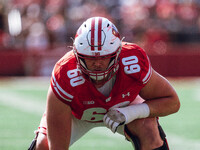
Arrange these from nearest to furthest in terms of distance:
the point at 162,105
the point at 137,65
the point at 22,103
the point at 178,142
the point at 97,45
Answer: the point at 97,45 → the point at 137,65 → the point at 162,105 → the point at 178,142 → the point at 22,103

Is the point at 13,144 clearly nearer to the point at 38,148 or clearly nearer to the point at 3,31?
the point at 38,148

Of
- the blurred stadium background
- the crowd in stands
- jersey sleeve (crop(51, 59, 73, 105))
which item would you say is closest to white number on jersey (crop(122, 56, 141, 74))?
jersey sleeve (crop(51, 59, 73, 105))

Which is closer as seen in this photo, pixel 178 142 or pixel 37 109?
pixel 178 142

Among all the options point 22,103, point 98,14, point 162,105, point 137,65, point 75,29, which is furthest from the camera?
point 98,14

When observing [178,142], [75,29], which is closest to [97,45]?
[178,142]

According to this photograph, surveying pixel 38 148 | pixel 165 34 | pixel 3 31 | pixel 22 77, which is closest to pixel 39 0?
pixel 3 31

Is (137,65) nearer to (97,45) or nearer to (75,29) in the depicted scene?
(97,45)

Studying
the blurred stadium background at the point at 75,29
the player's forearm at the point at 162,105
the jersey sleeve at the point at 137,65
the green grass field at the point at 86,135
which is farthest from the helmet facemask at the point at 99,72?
the blurred stadium background at the point at 75,29

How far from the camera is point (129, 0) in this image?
11289 millimetres

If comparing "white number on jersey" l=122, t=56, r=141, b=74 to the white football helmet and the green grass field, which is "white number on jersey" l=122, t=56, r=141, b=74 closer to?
the white football helmet

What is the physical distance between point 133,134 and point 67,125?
511 mm

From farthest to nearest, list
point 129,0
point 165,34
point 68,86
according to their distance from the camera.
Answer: point 129,0 < point 165,34 < point 68,86

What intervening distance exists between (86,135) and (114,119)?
1.83 m

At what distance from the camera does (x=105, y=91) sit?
126 inches
